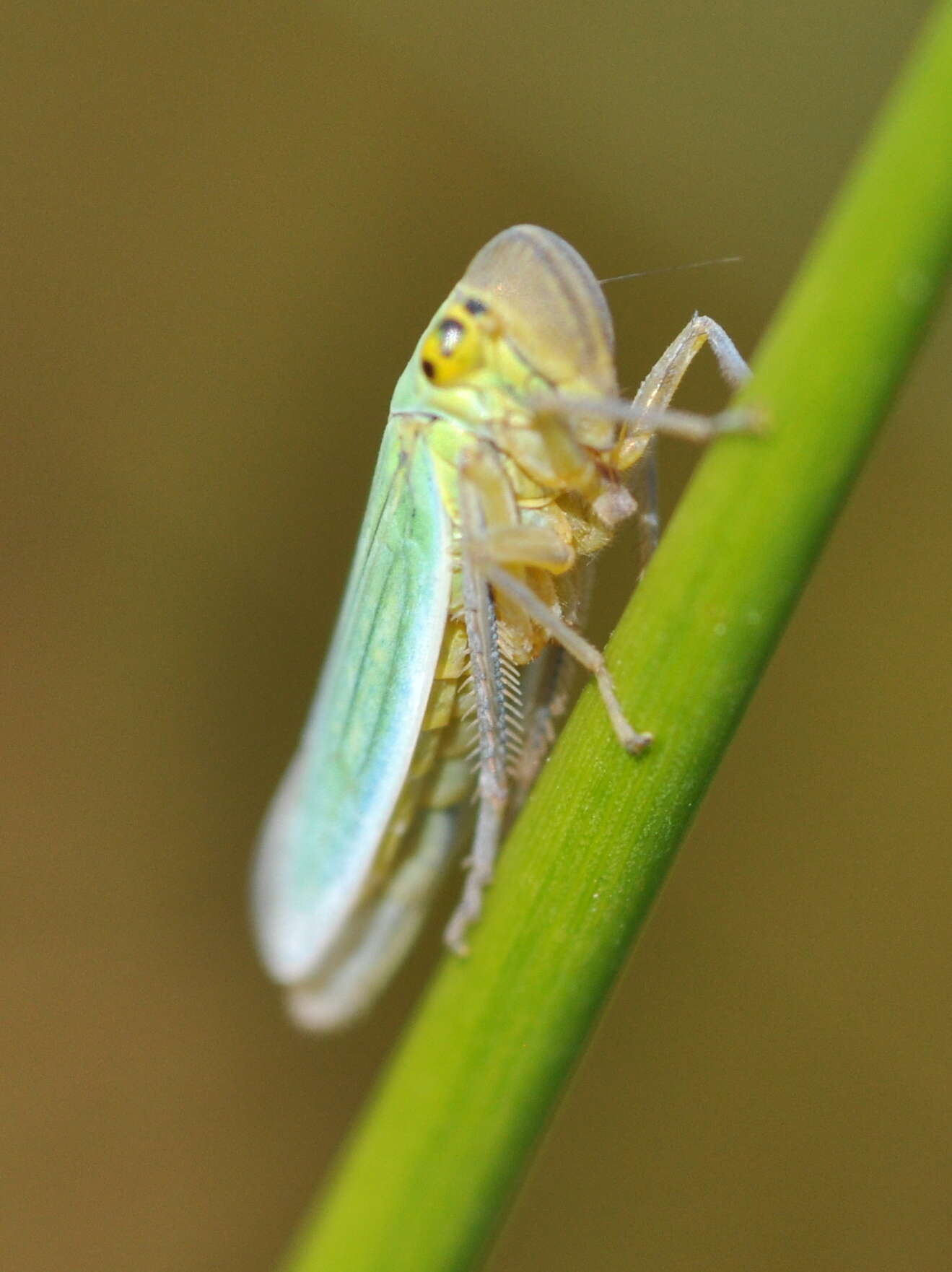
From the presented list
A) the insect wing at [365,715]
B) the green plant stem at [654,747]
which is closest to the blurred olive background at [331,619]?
the insect wing at [365,715]

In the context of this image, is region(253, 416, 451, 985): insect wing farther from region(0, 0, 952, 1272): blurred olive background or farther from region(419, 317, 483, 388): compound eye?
region(0, 0, 952, 1272): blurred olive background

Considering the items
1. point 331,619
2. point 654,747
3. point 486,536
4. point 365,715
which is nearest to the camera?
point 654,747

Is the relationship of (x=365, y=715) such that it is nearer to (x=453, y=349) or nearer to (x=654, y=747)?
(x=453, y=349)

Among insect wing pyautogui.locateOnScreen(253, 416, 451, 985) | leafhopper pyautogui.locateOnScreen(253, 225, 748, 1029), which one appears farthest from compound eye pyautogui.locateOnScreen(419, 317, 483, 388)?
insect wing pyautogui.locateOnScreen(253, 416, 451, 985)

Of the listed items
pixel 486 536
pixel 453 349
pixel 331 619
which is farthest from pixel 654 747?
pixel 331 619

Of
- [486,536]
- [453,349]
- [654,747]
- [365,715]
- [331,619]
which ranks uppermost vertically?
[453,349]

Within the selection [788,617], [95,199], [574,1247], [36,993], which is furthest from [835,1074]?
[95,199]

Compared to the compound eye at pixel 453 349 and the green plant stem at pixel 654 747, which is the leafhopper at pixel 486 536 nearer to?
the compound eye at pixel 453 349

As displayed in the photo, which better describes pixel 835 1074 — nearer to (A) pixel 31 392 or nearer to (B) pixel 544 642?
(B) pixel 544 642
